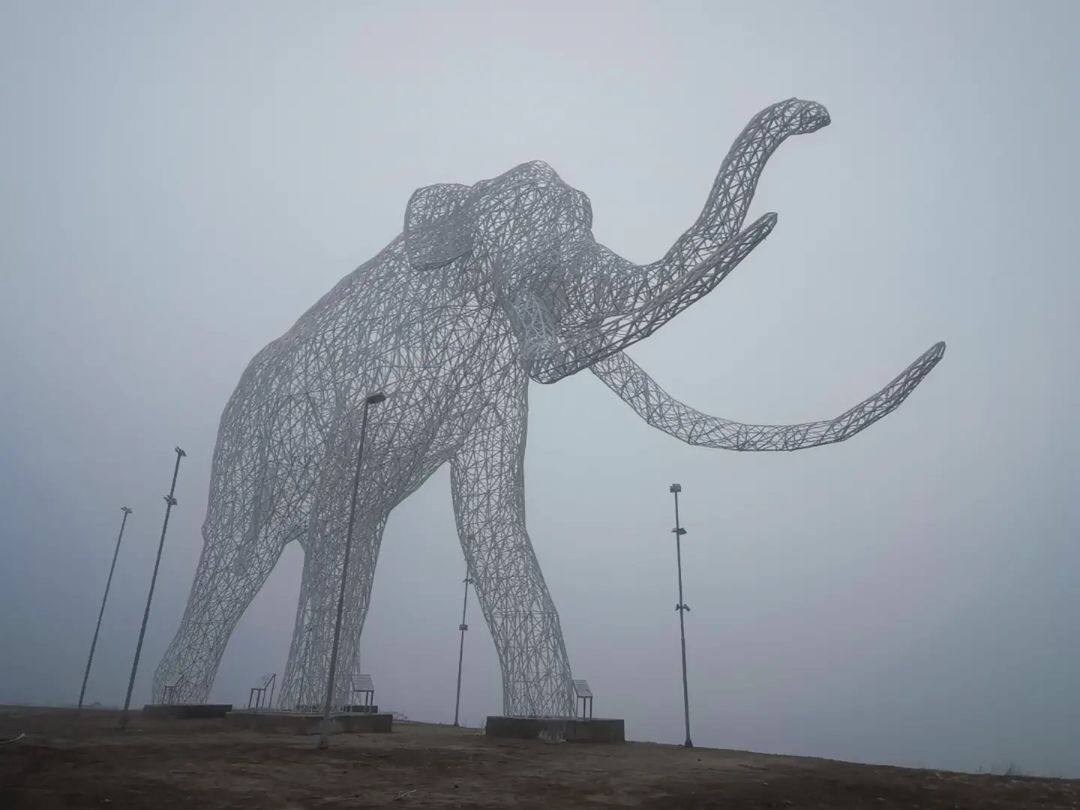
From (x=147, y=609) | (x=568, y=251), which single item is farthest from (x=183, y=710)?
(x=568, y=251)

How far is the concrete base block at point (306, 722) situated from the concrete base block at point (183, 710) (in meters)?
1.79

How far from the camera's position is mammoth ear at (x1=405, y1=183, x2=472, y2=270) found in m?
17.1

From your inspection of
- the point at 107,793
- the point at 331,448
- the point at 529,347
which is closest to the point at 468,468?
the point at 331,448

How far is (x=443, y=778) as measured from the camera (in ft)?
32.7

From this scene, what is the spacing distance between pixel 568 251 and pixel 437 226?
11.2 feet

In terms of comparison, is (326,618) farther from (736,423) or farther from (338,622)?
(736,423)

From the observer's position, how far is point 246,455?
20156 mm

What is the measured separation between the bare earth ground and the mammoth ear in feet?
31.7

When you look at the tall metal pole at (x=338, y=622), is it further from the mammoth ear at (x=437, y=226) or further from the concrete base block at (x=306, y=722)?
the mammoth ear at (x=437, y=226)

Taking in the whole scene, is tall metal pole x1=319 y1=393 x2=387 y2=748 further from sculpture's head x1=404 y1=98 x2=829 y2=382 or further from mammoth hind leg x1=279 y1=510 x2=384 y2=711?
sculpture's head x1=404 y1=98 x2=829 y2=382

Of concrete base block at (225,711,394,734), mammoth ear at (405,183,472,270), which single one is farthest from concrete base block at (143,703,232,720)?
mammoth ear at (405,183,472,270)

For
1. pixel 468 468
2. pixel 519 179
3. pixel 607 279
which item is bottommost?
pixel 468 468

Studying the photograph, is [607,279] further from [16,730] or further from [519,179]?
[16,730]

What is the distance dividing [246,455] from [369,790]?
42.1 feet
